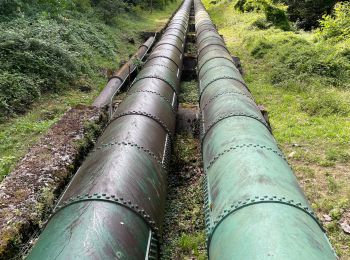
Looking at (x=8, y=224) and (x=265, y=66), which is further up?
(x=8, y=224)

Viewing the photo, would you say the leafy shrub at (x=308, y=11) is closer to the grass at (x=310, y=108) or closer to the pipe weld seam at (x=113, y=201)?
the grass at (x=310, y=108)

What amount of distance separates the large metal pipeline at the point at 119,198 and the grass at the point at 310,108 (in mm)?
2888

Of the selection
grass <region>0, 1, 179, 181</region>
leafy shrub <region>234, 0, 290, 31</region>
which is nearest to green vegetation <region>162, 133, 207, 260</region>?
grass <region>0, 1, 179, 181</region>

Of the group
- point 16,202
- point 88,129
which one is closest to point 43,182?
point 16,202

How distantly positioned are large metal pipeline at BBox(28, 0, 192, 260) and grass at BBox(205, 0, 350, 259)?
289 cm

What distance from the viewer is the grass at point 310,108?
654 cm

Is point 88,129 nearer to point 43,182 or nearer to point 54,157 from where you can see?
point 54,157

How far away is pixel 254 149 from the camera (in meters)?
4.34

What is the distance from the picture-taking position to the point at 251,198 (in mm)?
3529

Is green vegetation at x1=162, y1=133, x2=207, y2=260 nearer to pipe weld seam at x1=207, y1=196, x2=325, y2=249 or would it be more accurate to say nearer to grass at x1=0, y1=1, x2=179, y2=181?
pipe weld seam at x1=207, y1=196, x2=325, y2=249

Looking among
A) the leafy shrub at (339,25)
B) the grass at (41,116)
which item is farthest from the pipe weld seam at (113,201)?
the leafy shrub at (339,25)

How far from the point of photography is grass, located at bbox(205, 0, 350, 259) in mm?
6535

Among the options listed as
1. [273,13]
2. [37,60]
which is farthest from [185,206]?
[273,13]

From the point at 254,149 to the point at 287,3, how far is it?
22.6 metres
